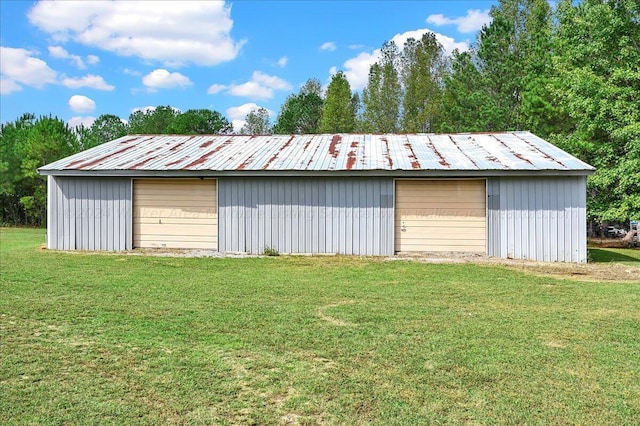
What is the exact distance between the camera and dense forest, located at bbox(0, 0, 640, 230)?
51.6ft

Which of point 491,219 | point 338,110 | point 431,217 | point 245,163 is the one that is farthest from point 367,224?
point 338,110

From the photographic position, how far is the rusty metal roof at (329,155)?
1151 centimetres

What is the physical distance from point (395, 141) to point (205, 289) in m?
9.36

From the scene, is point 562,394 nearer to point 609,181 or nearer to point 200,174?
point 200,174

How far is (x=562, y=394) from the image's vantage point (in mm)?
3225

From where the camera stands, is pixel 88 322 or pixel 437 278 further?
pixel 437 278

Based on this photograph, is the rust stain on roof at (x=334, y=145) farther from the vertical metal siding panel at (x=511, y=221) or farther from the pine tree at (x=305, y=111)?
the pine tree at (x=305, y=111)

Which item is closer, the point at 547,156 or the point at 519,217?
the point at 519,217

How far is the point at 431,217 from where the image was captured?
11.8m

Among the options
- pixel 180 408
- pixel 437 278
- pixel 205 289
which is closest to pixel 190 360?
pixel 180 408

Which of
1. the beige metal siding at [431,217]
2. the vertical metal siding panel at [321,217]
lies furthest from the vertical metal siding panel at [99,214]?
the beige metal siding at [431,217]

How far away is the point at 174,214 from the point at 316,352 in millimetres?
9291

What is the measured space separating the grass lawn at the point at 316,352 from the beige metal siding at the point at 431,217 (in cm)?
416

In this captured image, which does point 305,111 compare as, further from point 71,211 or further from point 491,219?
point 491,219
